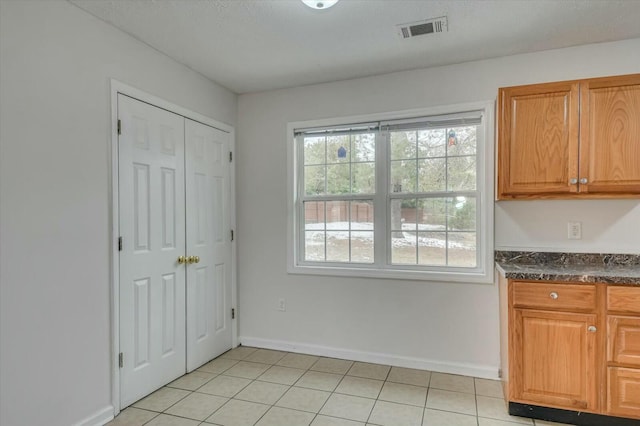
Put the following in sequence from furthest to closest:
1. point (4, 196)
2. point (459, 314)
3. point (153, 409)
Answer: point (459, 314) → point (153, 409) → point (4, 196)

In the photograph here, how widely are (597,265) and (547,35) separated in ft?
5.33

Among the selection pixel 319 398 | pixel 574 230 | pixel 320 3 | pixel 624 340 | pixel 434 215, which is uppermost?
pixel 320 3

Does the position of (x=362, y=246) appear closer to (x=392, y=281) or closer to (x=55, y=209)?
(x=392, y=281)

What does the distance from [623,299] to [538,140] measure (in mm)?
1087

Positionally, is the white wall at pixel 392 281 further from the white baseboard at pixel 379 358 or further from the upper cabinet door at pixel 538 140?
the upper cabinet door at pixel 538 140

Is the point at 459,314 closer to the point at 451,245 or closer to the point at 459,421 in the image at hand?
the point at 451,245

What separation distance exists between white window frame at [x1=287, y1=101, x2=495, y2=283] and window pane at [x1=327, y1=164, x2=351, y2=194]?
0.29 meters

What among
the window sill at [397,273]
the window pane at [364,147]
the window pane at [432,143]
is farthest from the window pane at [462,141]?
the window sill at [397,273]

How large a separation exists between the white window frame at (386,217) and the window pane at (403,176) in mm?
69

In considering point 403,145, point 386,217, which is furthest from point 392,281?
point 403,145

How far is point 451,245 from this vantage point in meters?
3.02

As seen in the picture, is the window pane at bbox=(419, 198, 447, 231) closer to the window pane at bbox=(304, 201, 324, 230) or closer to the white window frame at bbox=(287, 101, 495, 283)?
the white window frame at bbox=(287, 101, 495, 283)

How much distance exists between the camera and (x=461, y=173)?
9.79 feet

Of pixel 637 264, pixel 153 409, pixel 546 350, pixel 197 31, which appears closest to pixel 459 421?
pixel 546 350
